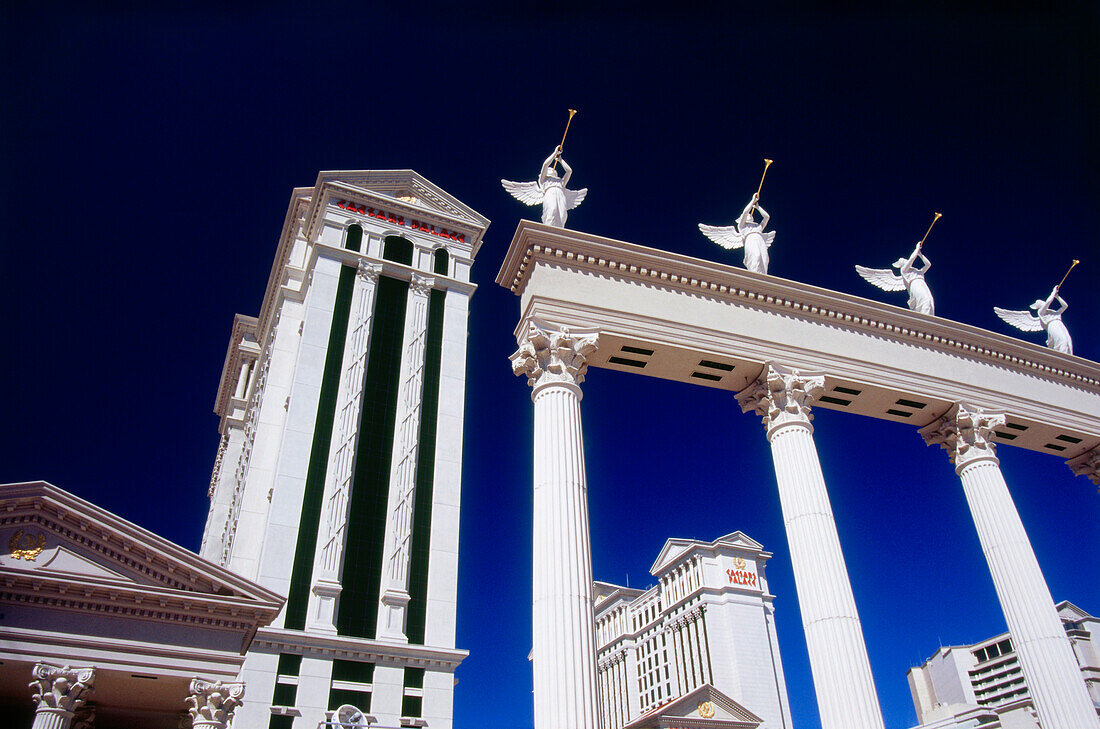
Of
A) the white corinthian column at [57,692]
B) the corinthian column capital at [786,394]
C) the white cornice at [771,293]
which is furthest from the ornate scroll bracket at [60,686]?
the corinthian column capital at [786,394]

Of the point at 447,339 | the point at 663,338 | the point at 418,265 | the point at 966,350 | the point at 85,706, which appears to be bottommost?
the point at 85,706

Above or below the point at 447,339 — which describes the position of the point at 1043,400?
below

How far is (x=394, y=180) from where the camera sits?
173ft

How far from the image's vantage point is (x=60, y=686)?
19.3m

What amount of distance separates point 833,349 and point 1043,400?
8846mm

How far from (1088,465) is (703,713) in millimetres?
51047

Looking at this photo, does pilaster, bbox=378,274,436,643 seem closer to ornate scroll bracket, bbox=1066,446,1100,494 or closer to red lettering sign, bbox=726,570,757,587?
ornate scroll bracket, bbox=1066,446,1100,494

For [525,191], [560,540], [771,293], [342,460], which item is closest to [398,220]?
[342,460]

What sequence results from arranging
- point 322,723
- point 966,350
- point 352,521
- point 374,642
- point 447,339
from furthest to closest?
point 447,339 < point 352,521 < point 374,642 < point 322,723 < point 966,350

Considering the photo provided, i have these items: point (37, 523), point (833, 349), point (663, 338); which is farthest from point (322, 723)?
point (833, 349)

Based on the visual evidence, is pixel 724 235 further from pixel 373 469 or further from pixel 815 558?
pixel 373 469

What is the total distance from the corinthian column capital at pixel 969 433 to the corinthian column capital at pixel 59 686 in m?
26.5

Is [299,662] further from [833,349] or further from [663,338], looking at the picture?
[833,349]

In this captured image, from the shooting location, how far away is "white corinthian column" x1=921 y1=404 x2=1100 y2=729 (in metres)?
18.2
